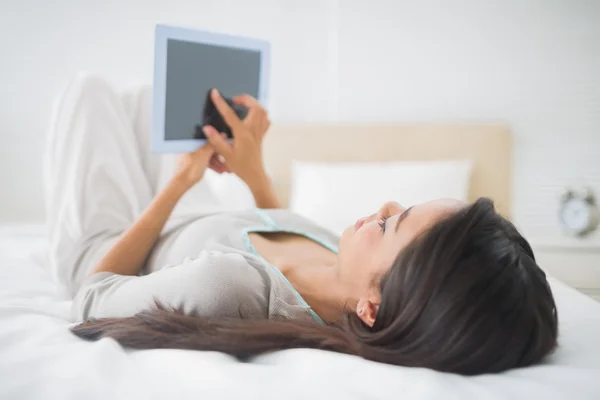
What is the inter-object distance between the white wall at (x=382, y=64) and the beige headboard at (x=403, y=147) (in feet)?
0.50

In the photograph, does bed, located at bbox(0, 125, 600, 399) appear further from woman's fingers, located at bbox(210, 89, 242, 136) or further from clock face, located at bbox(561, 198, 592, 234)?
clock face, located at bbox(561, 198, 592, 234)

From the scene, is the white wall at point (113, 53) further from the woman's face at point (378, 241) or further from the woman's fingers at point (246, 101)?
the woman's face at point (378, 241)

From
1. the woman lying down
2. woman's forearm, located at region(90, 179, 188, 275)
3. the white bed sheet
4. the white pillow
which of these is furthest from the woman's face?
the white pillow

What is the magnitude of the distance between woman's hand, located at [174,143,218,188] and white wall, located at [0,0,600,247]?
1247mm

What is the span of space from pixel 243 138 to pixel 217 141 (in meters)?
0.08

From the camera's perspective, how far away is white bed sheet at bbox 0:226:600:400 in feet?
1.80

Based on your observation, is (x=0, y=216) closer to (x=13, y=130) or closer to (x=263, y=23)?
(x=13, y=130)

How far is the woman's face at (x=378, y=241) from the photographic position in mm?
758

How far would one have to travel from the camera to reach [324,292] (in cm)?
90

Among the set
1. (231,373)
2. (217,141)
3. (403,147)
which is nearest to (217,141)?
(217,141)

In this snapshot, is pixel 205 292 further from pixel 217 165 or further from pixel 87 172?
pixel 87 172

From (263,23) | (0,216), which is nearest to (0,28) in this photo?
(0,216)

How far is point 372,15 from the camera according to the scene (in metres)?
2.40

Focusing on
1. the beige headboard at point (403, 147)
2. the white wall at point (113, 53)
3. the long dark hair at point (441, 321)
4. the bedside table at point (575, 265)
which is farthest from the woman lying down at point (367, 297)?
the white wall at point (113, 53)
